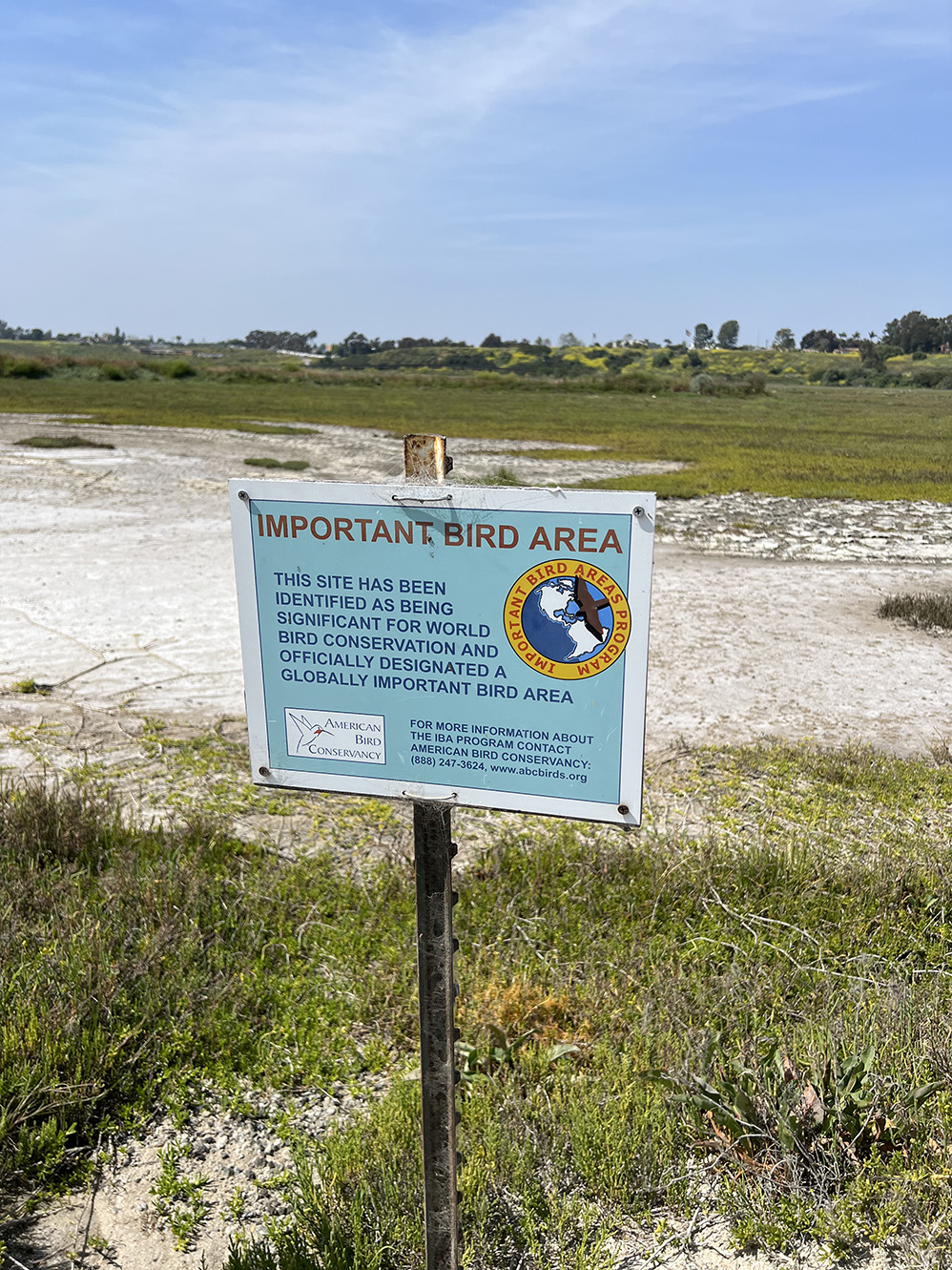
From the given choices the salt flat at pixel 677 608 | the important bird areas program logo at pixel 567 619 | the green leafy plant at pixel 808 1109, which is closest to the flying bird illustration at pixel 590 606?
the important bird areas program logo at pixel 567 619

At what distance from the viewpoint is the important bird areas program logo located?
2.02 meters

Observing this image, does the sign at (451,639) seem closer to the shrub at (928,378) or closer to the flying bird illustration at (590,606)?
the flying bird illustration at (590,606)

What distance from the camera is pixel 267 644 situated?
2.31m

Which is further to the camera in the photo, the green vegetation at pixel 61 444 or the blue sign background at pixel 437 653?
the green vegetation at pixel 61 444

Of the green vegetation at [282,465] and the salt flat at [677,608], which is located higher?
the green vegetation at [282,465]

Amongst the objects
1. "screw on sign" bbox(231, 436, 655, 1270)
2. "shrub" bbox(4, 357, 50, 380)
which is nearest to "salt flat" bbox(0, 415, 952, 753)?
"screw on sign" bbox(231, 436, 655, 1270)

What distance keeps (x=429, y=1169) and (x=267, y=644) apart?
1.24m

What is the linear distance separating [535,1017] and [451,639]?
6.12 ft

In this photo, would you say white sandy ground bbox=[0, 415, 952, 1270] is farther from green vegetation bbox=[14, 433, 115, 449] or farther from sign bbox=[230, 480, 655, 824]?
green vegetation bbox=[14, 433, 115, 449]

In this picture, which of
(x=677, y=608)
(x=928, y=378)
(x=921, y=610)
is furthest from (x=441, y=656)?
(x=928, y=378)

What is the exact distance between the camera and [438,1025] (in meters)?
2.21

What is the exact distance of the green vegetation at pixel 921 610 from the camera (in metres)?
10.1

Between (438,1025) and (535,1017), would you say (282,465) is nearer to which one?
(535,1017)

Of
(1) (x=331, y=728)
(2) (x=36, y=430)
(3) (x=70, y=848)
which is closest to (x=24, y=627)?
(3) (x=70, y=848)
